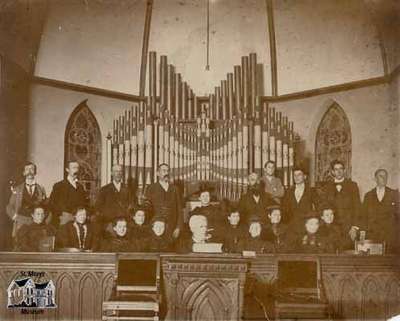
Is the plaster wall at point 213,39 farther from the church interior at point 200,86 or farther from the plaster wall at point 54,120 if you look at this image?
the plaster wall at point 54,120

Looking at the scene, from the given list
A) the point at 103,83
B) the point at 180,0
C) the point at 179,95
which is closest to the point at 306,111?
the point at 179,95

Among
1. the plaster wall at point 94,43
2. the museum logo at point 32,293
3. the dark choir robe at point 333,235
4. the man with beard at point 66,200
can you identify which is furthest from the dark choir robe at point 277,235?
the plaster wall at point 94,43

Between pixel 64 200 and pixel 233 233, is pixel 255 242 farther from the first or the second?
pixel 64 200

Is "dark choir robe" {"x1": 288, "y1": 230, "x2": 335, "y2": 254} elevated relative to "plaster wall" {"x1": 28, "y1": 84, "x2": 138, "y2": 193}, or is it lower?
lower

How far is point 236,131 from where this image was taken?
Answer: 23.2ft

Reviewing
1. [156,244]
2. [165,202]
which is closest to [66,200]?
[165,202]

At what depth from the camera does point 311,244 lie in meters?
5.43

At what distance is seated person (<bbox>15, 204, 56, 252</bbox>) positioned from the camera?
5.45 m

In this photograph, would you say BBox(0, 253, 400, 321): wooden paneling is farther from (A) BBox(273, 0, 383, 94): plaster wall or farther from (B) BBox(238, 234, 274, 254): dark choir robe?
(A) BBox(273, 0, 383, 94): plaster wall

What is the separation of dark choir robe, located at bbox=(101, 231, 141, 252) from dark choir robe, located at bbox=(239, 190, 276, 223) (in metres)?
1.27

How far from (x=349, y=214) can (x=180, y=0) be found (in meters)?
3.21

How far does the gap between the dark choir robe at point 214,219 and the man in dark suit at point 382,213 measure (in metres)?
1.40

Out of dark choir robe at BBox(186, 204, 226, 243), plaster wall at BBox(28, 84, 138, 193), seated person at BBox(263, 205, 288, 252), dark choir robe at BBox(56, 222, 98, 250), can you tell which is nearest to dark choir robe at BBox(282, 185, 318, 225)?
seated person at BBox(263, 205, 288, 252)

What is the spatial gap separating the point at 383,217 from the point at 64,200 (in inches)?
126
